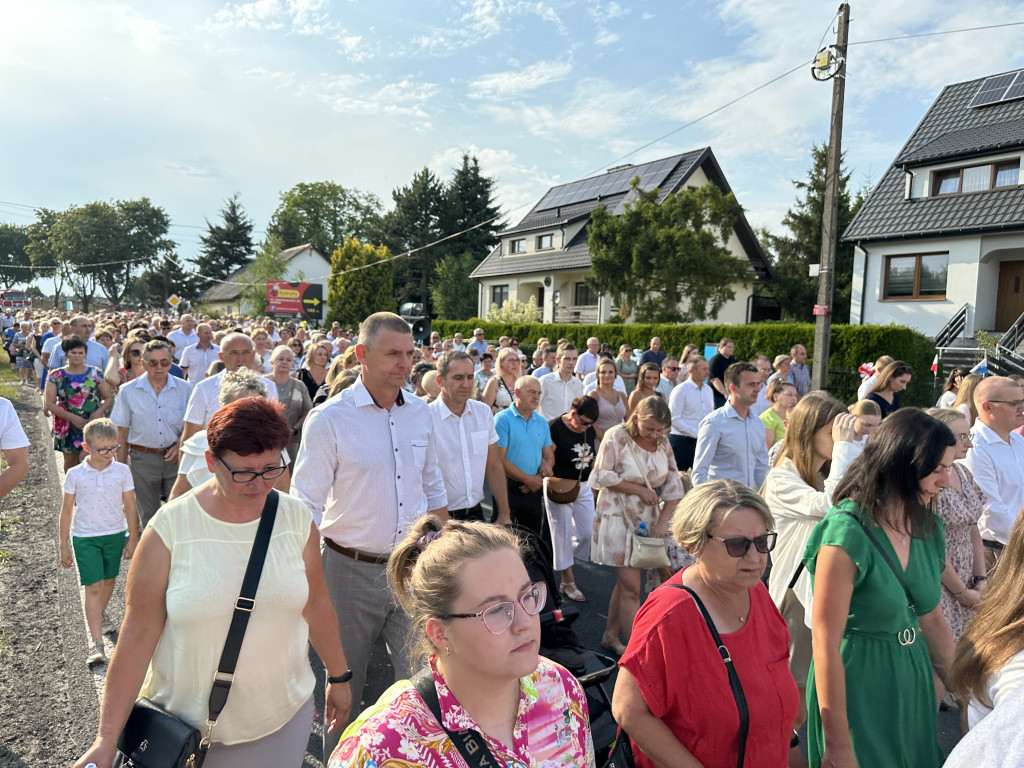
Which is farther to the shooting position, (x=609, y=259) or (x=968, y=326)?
(x=609, y=259)

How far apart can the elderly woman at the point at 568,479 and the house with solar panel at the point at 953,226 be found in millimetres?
16714

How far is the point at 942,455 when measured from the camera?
97.1 inches

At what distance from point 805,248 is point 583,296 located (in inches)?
658

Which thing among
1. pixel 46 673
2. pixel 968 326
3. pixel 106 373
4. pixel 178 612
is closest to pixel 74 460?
pixel 106 373

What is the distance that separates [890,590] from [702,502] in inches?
28.7

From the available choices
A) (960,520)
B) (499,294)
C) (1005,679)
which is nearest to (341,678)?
(1005,679)

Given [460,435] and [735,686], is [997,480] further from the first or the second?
[460,435]

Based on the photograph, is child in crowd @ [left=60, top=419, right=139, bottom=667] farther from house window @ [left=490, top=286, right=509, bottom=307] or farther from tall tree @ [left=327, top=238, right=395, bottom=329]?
tall tree @ [left=327, top=238, right=395, bottom=329]

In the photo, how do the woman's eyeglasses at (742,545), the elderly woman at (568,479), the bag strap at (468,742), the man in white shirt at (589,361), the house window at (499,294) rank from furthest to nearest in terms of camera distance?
1. the house window at (499,294)
2. the man in white shirt at (589,361)
3. the elderly woman at (568,479)
4. the woman's eyeglasses at (742,545)
5. the bag strap at (468,742)

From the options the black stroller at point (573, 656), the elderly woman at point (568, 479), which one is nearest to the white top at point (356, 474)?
the black stroller at point (573, 656)

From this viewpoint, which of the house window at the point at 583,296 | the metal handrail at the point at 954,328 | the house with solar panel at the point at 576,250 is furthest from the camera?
the house window at the point at 583,296

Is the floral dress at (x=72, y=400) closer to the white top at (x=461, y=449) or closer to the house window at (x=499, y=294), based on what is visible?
the white top at (x=461, y=449)

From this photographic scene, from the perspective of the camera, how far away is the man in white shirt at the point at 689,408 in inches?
319

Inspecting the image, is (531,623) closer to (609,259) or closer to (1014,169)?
(609,259)
